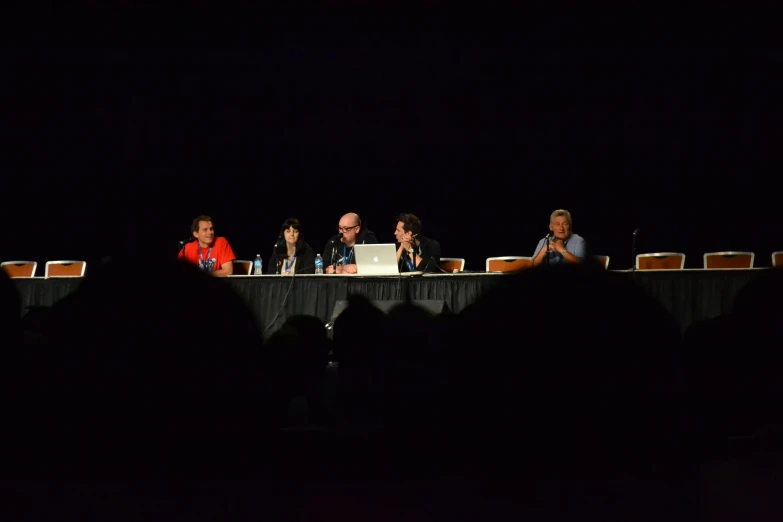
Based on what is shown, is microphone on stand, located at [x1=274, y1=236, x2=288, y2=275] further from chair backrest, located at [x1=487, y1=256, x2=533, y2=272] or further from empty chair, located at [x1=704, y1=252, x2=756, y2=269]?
empty chair, located at [x1=704, y1=252, x2=756, y2=269]

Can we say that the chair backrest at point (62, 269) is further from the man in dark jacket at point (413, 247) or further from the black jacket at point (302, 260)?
the man in dark jacket at point (413, 247)

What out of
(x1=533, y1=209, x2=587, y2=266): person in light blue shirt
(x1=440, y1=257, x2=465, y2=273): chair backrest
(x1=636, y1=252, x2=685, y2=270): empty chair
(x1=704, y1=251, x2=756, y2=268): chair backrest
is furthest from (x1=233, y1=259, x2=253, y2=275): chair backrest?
(x1=704, y1=251, x2=756, y2=268): chair backrest

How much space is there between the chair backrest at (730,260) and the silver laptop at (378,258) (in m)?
2.58

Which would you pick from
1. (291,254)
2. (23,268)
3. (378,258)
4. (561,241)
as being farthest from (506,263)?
(23,268)

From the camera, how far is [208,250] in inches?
221

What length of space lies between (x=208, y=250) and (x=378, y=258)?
168 centimetres

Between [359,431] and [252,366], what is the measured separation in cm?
32

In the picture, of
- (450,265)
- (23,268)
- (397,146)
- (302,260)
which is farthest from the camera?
(397,146)

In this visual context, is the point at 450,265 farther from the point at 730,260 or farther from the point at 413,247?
the point at 730,260

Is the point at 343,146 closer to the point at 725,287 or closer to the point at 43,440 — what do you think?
the point at 725,287

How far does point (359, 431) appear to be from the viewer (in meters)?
1.38

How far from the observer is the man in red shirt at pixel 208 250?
546 centimetres

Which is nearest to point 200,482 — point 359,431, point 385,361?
point 359,431

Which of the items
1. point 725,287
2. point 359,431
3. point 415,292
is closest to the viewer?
point 359,431
